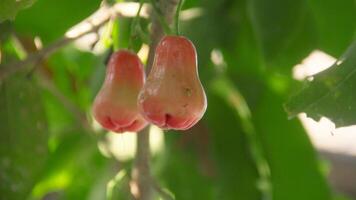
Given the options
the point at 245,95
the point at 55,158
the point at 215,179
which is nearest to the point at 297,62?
the point at 245,95

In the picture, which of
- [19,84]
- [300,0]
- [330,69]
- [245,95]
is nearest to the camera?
[330,69]

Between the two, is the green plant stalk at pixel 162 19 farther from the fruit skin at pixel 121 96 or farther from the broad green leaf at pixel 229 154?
the broad green leaf at pixel 229 154

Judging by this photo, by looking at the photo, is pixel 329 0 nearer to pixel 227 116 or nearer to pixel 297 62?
pixel 297 62

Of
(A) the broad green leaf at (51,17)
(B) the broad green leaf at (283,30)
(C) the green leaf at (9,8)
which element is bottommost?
(B) the broad green leaf at (283,30)

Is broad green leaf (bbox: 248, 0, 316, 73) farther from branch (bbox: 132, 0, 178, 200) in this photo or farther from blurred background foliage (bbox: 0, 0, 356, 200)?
branch (bbox: 132, 0, 178, 200)

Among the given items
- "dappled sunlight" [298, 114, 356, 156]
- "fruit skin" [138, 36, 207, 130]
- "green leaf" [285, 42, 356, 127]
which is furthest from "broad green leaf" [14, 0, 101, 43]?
"dappled sunlight" [298, 114, 356, 156]

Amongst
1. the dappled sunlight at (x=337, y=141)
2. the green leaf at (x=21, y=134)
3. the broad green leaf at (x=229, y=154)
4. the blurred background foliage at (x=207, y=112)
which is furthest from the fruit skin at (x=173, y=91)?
the dappled sunlight at (x=337, y=141)

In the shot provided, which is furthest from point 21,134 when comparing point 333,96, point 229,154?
point 333,96

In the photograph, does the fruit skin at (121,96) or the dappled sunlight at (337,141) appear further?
the dappled sunlight at (337,141)
